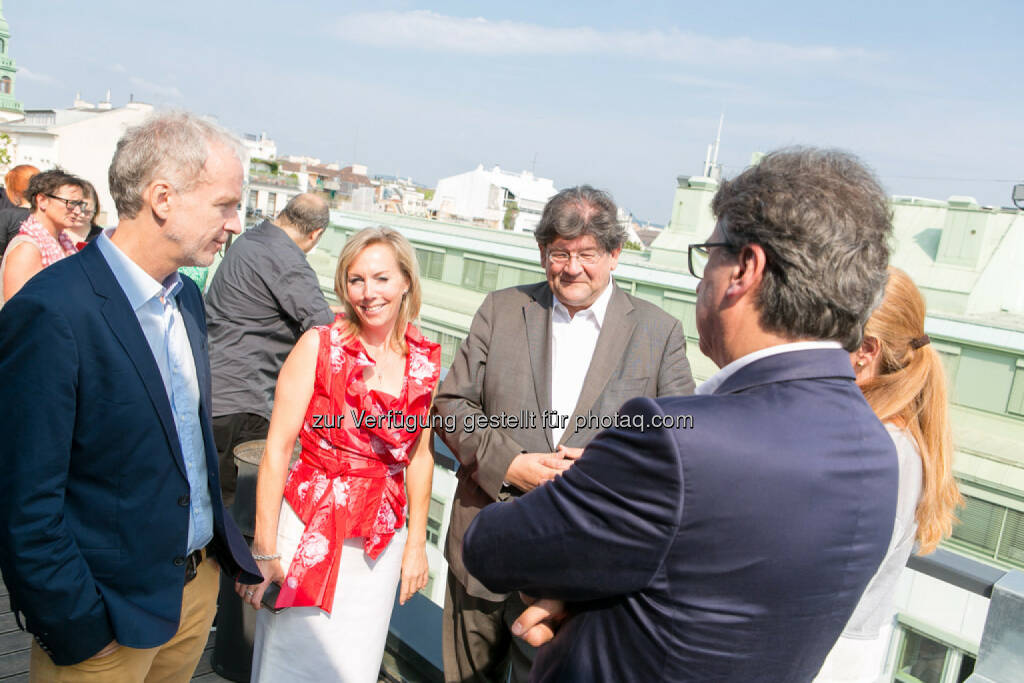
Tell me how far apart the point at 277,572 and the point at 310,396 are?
0.60 m

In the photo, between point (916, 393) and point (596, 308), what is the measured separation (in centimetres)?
114

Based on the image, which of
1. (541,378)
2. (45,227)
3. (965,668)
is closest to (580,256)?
(541,378)

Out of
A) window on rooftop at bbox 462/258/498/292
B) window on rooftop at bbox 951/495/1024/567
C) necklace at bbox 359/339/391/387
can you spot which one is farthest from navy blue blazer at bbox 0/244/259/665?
window on rooftop at bbox 462/258/498/292

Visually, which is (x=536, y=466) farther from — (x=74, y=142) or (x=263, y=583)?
(x=74, y=142)

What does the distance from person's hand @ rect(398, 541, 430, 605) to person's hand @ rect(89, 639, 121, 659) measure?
1.06 meters

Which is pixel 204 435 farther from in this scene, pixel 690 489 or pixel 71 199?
pixel 71 199

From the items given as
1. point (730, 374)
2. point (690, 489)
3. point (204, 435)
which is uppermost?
point (730, 374)

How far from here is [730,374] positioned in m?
1.21

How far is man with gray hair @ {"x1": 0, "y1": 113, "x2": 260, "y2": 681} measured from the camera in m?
1.60

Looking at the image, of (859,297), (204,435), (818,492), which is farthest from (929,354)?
(204,435)

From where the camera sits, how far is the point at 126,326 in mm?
1739

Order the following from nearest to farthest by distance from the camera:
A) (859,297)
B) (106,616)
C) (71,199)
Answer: (859,297) → (106,616) → (71,199)

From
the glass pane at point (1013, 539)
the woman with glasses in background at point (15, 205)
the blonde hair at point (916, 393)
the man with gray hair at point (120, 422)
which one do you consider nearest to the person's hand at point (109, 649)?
the man with gray hair at point (120, 422)

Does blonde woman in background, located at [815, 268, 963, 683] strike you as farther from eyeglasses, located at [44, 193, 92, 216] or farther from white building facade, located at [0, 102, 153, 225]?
white building facade, located at [0, 102, 153, 225]
